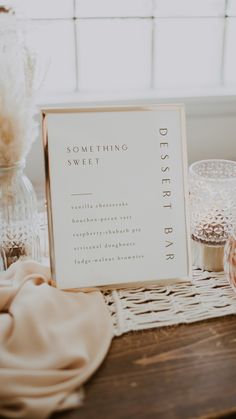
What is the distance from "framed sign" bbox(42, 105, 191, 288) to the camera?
2.73 feet

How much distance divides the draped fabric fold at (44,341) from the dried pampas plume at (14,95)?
7.5 inches

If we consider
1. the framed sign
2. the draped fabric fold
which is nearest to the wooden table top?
the draped fabric fold

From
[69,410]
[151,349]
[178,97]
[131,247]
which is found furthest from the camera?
[178,97]

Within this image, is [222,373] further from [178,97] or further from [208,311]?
[178,97]

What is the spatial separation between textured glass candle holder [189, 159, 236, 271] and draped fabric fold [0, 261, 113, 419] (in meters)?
0.21

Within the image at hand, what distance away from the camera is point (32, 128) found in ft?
2.77

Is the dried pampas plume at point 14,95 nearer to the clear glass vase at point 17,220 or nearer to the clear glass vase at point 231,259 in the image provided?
the clear glass vase at point 17,220

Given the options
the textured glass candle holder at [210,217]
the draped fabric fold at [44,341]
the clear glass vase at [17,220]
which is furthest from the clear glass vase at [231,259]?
the clear glass vase at [17,220]

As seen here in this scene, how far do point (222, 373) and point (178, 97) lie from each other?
712 mm

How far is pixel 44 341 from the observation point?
707 millimetres

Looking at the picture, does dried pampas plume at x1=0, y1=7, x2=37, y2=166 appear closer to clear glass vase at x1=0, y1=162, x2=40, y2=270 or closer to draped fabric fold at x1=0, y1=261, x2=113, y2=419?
clear glass vase at x1=0, y1=162, x2=40, y2=270

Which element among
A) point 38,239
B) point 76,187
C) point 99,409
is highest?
point 76,187

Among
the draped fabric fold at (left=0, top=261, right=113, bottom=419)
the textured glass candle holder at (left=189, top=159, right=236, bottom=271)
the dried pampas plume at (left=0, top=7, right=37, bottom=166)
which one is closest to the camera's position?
the draped fabric fold at (left=0, top=261, right=113, bottom=419)

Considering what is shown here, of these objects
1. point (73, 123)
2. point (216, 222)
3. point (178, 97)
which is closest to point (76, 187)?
point (73, 123)
